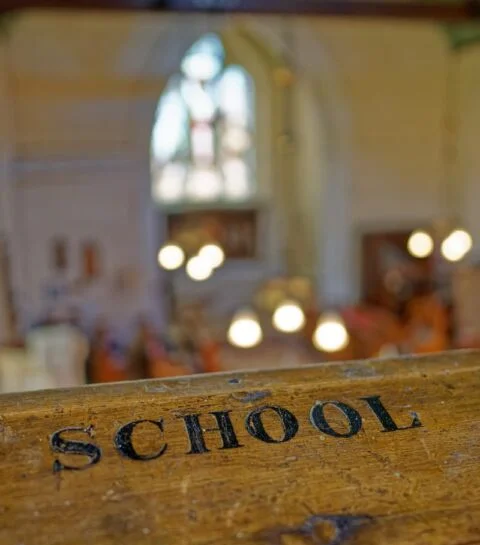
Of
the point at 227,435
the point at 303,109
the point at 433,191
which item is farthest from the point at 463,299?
the point at 227,435

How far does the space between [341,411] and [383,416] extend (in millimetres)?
53

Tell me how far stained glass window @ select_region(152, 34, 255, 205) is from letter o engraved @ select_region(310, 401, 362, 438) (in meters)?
10.1

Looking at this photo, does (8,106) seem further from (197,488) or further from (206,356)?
(197,488)

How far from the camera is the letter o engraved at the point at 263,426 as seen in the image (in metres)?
0.96

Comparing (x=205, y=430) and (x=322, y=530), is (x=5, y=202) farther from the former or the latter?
(x=322, y=530)

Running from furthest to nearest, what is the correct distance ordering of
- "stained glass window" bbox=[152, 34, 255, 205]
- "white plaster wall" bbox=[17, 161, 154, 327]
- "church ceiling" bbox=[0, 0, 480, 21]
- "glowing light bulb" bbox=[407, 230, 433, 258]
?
"stained glass window" bbox=[152, 34, 255, 205] → "white plaster wall" bbox=[17, 161, 154, 327] → "glowing light bulb" bbox=[407, 230, 433, 258] → "church ceiling" bbox=[0, 0, 480, 21]

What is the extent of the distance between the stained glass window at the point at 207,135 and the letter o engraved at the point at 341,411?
1008cm

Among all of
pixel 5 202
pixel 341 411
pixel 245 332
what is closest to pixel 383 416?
pixel 341 411

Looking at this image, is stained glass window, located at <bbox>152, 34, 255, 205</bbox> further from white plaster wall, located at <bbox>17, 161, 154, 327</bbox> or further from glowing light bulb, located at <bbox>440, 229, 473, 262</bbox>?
glowing light bulb, located at <bbox>440, 229, 473, 262</bbox>

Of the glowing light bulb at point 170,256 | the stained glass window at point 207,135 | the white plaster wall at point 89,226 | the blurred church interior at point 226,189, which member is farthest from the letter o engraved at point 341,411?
the stained glass window at point 207,135

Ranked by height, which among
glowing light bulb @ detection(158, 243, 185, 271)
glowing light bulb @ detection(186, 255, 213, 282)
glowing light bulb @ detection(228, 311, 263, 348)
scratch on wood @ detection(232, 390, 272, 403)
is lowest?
glowing light bulb @ detection(228, 311, 263, 348)

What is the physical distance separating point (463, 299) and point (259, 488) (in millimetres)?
7556

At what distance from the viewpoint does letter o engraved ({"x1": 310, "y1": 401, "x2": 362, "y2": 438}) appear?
0.98 metres

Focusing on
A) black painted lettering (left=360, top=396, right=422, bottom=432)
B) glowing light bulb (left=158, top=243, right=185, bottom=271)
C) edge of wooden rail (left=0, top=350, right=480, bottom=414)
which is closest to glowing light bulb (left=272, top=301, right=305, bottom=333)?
glowing light bulb (left=158, top=243, right=185, bottom=271)
